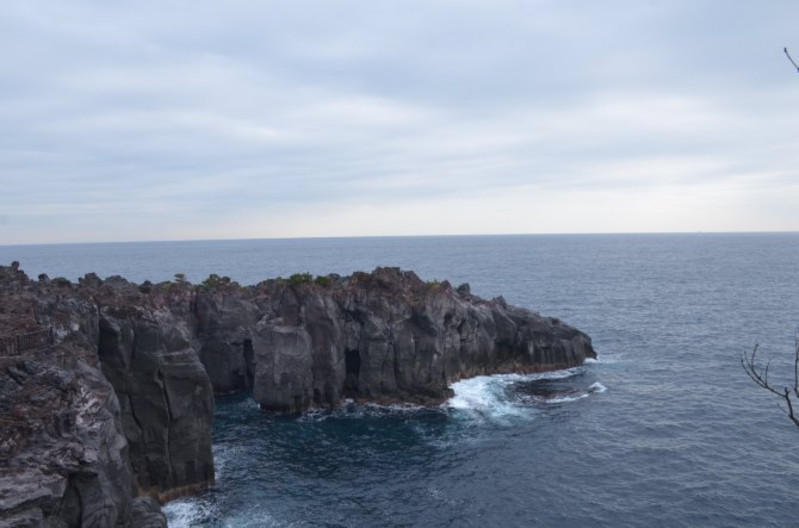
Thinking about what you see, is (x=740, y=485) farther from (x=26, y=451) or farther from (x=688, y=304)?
(x=688, y=304)

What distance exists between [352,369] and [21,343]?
4783cm

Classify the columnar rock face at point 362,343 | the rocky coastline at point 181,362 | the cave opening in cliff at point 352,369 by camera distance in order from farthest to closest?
the cave opening in cliff at point 352,369 < the columnar rock face at point 362,343 < the rocky coastline at point 181,362

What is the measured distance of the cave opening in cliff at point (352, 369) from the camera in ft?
249

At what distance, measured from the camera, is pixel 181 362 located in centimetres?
4916

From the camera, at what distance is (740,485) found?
4838cm

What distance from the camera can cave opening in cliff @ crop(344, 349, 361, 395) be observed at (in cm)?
7594

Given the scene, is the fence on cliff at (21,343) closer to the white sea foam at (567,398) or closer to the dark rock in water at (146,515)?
the dark rock in water at (146,515)

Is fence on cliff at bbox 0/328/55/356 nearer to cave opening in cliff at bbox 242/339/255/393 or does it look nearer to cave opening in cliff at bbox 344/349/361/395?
cave opening in cliff at bbox 344/349/361/395

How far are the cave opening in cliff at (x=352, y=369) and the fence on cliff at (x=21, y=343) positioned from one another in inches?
1750

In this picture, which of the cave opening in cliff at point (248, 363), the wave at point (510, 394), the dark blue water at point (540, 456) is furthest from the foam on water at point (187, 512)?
the cave opening in cliff at point (248, 363)

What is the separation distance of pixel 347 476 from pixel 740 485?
110 ft

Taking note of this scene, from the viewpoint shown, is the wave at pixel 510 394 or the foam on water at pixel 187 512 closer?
the foam on water at pixel 187 512

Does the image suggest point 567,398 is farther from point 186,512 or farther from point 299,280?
point 186,512

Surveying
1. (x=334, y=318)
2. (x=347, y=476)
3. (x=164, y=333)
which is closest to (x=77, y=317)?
(x=164, y=333)
